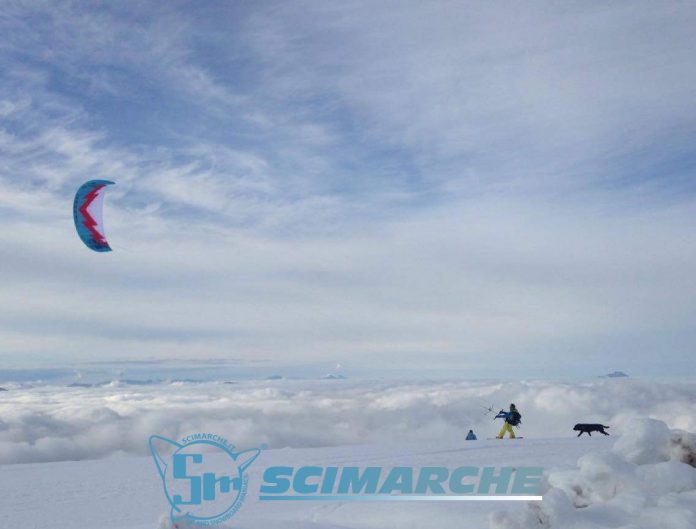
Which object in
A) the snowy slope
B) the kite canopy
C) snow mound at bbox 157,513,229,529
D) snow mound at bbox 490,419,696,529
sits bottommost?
the snowy slope

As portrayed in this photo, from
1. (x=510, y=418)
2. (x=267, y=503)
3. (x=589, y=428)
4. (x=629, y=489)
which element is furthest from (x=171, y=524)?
(x=589, y=428)

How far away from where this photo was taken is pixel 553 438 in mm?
23781

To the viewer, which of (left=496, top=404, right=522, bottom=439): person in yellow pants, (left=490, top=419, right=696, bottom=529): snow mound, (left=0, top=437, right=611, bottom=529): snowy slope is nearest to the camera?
(left=490, top=419, right=696, bottom=529): snow mound

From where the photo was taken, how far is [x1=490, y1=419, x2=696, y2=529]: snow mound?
881cm

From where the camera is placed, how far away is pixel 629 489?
31.2 feet

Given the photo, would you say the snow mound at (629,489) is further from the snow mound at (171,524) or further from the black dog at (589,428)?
the black dog at (589,428)

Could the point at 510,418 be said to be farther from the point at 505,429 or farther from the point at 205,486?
the point at 205,486

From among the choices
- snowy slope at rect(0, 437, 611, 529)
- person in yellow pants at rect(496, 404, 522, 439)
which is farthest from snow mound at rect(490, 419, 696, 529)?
person in yellow pants at rect(496, 404, 522, 439)

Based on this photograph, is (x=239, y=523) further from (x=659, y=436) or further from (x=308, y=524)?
(x=659, y=436)

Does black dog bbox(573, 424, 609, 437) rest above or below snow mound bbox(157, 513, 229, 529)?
below

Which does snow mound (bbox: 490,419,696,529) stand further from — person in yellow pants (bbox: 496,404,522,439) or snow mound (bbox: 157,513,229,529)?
person in yellow pants (bbox: 496,404,522,439)

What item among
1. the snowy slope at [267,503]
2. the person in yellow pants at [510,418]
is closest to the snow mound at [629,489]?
the snowy slope at [267,503]

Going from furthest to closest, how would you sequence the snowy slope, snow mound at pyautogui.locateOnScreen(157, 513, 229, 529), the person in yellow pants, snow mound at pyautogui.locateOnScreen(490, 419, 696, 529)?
1. the person in yellow pants
2. the snowy slope
3. snow mound at pyautogui.locateOnScreen(157, 513, 229, 529)
4. snow mound at pyautogui.locateOnScreen(490, 419, 696, 529)

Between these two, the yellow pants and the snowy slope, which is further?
the yellow pants
